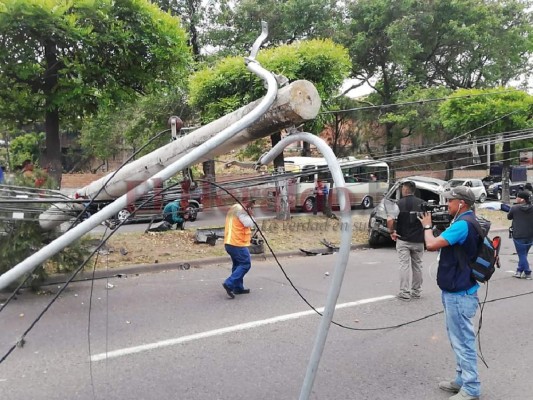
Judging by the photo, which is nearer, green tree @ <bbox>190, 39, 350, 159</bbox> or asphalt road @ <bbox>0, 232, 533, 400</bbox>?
asphalt road @ <bbox>0, 232, 533, 400</bbox>

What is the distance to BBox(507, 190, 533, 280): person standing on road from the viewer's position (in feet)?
26.6

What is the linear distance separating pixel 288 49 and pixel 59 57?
4790 millimetres

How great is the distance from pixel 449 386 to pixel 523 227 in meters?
5.22

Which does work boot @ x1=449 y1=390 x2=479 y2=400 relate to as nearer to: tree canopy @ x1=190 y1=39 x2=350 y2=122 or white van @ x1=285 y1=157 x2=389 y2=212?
tree canopy @ x1=190 y1=39 x2=350 y2=122

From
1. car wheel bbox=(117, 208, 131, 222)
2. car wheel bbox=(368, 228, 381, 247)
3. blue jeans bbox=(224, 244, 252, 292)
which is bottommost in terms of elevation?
car wheel bbox=(368, 228, 381, 247)

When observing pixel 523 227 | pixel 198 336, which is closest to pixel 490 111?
pixel 523 227

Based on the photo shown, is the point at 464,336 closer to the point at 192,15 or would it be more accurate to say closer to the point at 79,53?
the point at 79,53

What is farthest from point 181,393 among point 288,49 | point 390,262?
point 288,49

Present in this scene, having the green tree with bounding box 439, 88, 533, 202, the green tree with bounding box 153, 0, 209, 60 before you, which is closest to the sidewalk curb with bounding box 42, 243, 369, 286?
the green tree with bounding box 439, 88, 533, 202

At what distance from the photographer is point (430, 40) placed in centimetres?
2484

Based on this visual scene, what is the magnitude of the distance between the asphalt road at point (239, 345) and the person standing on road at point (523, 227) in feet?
1.96

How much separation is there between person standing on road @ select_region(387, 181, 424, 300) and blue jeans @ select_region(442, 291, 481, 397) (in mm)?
2964

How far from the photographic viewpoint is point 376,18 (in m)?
23.1

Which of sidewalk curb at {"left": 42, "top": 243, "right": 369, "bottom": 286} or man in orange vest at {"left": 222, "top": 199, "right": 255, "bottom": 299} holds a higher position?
man in orange vest at {"left": 222, "top": 199, "right": 255, "bottom": 299}
